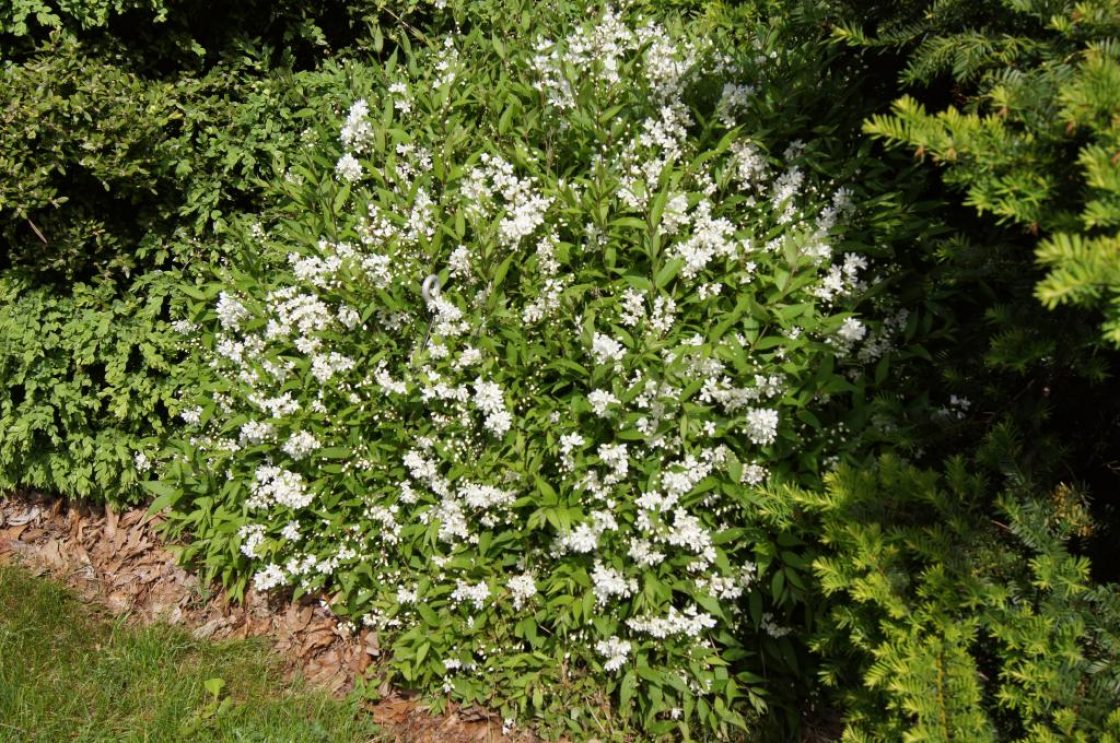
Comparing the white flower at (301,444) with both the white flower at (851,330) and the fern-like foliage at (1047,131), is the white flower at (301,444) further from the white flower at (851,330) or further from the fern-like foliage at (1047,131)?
the fern-like foliage at (1047,131)

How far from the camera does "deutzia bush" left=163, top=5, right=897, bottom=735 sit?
9.11 feet

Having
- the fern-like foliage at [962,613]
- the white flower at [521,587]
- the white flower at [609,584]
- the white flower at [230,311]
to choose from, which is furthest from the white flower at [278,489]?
the fern-like foliage at [962,613]

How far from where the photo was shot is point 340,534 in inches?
130

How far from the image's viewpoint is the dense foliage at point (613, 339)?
214 centimetres

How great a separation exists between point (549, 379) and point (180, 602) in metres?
2.07

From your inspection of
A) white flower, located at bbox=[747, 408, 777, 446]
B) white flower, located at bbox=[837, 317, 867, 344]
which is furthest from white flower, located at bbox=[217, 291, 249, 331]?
white flower, located at bbox=[837, 317, 867, 344]

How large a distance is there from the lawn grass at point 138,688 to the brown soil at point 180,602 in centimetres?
10

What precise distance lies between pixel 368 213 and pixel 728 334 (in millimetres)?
1566

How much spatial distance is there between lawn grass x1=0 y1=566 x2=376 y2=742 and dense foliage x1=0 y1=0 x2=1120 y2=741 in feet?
1.08

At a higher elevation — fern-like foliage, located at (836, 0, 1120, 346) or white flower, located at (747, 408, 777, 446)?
fern-like foliage, located at (836, 0, 1120, 346)

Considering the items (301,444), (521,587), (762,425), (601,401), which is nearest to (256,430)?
(301,444)

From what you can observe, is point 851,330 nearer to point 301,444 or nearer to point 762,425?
point 762,425

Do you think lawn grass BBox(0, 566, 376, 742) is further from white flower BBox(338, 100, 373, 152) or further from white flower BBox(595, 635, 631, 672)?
white flower BBox(338, 100, 373, 152)

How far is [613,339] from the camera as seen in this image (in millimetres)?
2914
